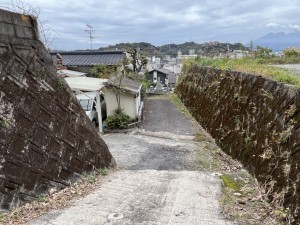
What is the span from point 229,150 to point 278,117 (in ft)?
10.8

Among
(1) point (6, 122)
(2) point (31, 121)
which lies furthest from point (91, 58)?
(1) point (6, 122)

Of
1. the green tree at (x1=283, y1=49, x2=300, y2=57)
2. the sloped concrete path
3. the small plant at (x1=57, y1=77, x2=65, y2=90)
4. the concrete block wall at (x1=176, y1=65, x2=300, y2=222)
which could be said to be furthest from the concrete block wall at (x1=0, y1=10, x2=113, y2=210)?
the green tree at (x1=283, y1=49, x2=300, y2=57)

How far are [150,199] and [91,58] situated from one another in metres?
21.2

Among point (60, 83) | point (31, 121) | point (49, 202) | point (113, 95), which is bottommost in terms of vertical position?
point (49, 202)

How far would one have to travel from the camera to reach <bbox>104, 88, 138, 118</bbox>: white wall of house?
15.8 metres

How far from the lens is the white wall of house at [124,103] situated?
15.8 metres

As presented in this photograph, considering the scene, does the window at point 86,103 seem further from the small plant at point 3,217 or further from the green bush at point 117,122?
the small plant at point 3,217

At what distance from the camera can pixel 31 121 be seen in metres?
5.05

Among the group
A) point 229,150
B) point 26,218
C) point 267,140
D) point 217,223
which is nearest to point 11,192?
point 26,218

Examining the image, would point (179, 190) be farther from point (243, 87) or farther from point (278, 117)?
point (243, 87)

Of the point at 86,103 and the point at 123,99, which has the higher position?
the point at 123,99

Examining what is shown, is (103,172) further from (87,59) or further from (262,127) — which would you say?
(87,59)

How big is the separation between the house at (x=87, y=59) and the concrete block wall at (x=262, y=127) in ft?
43.7

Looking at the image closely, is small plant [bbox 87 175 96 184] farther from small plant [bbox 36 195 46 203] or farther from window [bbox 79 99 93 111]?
window [bbox 79 99 93 111]
